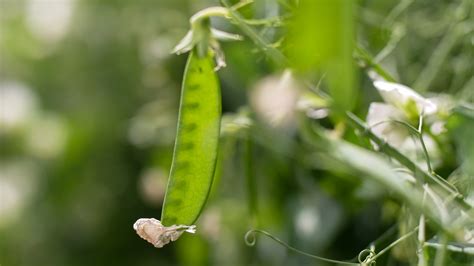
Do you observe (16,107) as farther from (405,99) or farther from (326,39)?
(326,39)

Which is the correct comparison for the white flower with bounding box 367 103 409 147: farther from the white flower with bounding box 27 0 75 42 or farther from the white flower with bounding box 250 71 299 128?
the white flower with bounding box 27 0 75 42

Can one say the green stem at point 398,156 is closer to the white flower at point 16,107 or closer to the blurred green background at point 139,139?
the blurred green background at point 139,139

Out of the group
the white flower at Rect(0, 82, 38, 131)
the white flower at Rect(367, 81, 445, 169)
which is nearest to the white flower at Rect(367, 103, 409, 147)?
the white flower at Rect(367, 81, 445, 169)

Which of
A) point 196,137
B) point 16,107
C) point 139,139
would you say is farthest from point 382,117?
point 16,107

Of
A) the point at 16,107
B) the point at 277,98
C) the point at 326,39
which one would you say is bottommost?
the point at 16,107

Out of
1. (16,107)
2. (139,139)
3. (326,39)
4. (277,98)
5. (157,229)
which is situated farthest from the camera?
(16,107)

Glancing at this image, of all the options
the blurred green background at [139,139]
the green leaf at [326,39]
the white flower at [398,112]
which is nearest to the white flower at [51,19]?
the blurred green background at [139,139]
